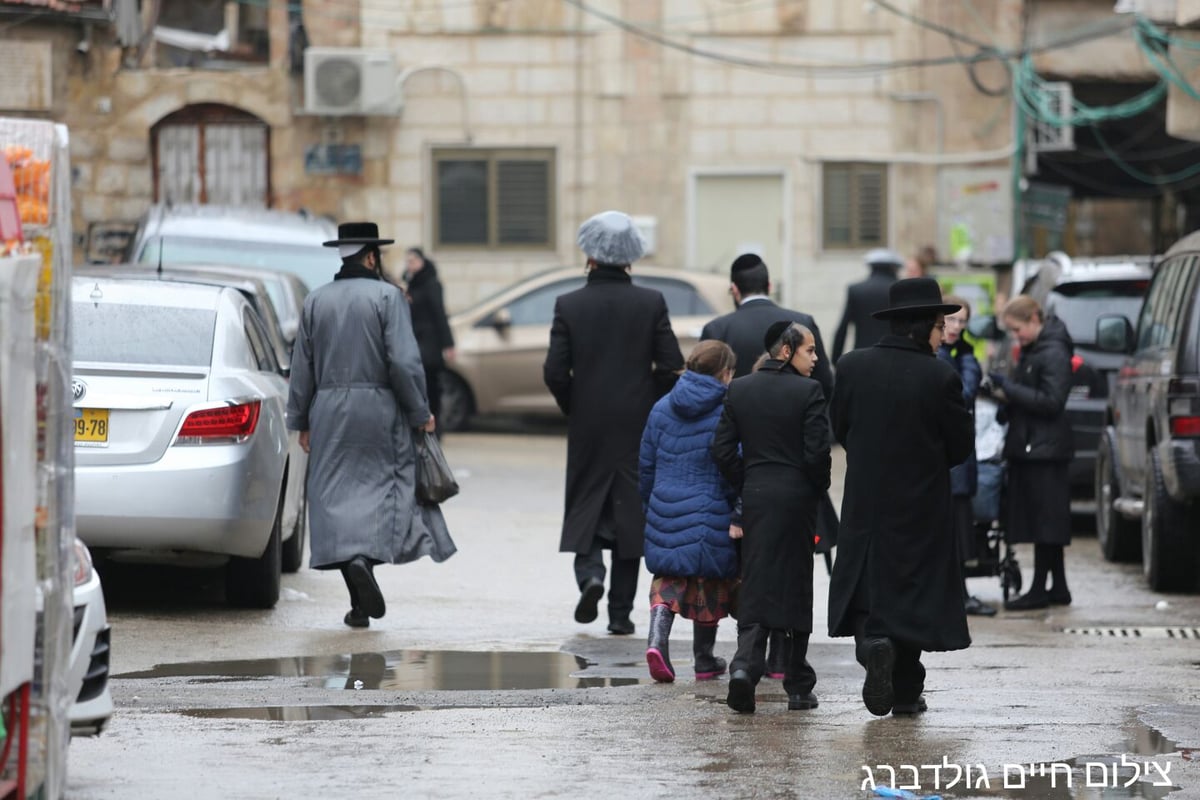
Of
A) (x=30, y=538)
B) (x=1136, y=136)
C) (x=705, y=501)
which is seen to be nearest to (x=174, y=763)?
(x=30, y=538)

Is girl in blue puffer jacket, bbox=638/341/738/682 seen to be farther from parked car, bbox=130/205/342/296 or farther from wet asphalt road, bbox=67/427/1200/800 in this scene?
parked car, bbox=130/205/342/296

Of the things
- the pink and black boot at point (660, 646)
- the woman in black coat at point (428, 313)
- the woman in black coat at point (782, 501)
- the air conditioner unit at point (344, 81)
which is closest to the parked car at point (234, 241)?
the woman in black coat at point (428, 313)

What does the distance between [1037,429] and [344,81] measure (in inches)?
603

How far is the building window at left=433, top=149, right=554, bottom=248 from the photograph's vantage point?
2598 centimetres

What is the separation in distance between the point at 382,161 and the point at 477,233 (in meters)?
1.41

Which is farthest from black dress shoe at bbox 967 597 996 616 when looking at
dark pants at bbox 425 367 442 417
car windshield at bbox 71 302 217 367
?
dark pants at bbox 425 367 442 417

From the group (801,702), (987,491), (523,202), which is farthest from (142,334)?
(523,202)

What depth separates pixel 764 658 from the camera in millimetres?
7918

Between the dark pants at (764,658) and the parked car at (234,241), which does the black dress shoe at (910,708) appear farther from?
the parked car at (234,241)

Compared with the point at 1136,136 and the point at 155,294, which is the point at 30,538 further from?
the point at 1136,136

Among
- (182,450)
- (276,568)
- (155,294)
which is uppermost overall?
(155,294)

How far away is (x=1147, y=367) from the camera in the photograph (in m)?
12.4

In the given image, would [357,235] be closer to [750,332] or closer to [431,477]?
[431,477]

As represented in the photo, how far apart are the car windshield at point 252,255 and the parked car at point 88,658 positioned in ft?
36.1
